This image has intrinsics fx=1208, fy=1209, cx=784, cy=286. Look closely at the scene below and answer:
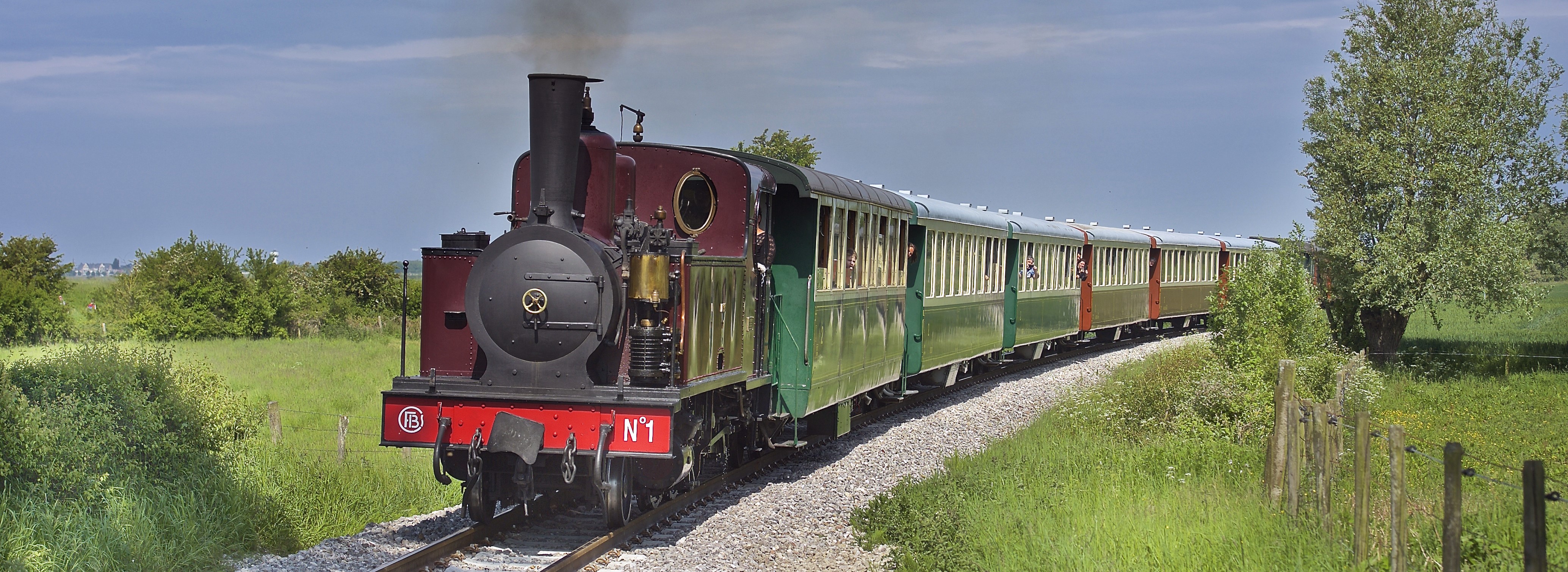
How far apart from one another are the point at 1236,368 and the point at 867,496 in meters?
6.98

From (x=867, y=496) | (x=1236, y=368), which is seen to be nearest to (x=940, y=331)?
(x=1236, y=368)

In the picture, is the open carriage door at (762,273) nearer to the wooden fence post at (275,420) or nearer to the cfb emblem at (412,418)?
the cfb emblem at (412,418)

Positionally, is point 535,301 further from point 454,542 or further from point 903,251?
point 903,251

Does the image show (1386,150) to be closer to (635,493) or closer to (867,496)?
(867,496)

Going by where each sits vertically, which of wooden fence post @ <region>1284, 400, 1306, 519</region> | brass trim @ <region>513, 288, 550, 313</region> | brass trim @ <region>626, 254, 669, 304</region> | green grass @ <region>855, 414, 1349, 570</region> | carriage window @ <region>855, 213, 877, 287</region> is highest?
carriage window @ <region>855, 213, 877, 287</region>

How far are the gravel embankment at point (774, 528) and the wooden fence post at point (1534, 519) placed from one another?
406 cm

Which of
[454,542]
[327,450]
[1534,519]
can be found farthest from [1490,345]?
[454,542]

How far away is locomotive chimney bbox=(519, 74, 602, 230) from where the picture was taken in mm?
7492

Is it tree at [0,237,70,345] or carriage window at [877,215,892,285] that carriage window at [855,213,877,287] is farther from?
tree at [0,237,70,345]

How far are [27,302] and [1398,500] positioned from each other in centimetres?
3429

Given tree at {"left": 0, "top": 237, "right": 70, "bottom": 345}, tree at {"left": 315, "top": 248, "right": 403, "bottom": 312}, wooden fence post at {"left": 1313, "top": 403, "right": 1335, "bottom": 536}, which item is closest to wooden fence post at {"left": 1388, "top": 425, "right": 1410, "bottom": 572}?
wooden fence post at {"left": 1313, "top": 403, "right": 1335, "bottom": 536}

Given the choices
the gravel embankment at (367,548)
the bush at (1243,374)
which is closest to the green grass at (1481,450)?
the bush at (1243,374)

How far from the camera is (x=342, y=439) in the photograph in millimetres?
12109

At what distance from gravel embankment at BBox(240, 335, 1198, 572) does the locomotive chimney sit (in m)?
2.19
